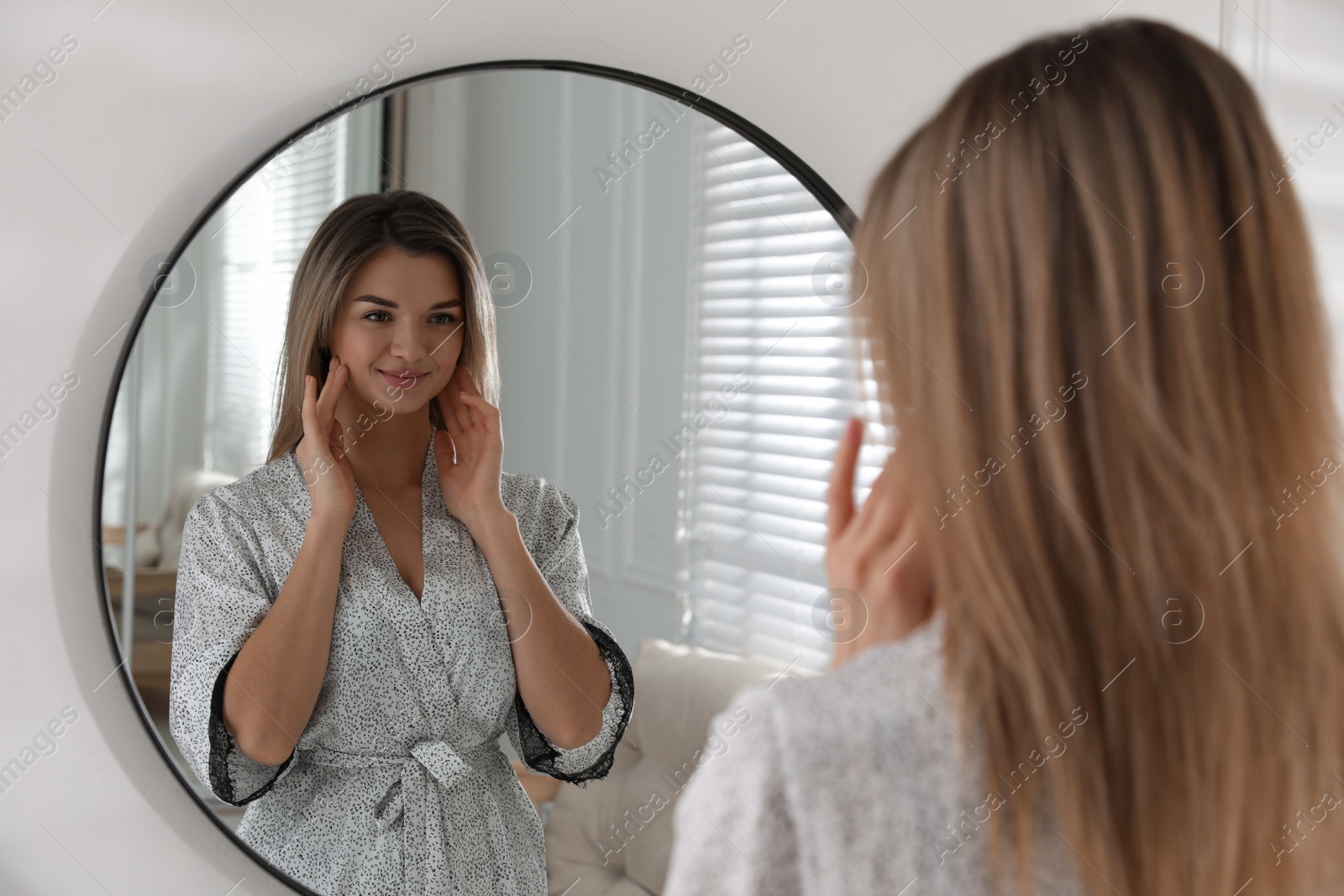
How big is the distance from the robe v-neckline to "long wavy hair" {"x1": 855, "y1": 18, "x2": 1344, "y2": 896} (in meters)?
0.43

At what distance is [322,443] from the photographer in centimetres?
74

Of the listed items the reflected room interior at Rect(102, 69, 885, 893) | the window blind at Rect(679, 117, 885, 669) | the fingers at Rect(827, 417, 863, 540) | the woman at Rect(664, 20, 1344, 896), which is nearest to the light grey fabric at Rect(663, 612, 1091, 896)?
the woman at Rect(664, 20, 1344, 896)

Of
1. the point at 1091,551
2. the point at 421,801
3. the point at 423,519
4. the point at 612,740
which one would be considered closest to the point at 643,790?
the point at 612,740

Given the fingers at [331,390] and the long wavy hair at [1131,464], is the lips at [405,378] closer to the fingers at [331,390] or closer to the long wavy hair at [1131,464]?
the fingers at [331,390]

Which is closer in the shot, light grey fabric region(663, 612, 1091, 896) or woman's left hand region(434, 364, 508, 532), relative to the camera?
light grey fabric region(663, 612, 1091, 896)

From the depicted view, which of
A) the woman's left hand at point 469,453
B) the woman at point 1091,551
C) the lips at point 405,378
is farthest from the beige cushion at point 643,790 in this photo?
the woman at point 1091,551

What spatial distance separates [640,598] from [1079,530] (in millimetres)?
476

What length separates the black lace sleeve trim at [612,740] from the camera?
0.79 m

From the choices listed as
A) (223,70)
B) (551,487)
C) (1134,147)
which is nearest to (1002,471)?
(1134,147)

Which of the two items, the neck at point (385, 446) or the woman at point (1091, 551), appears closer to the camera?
the woman at point (1091, 551)

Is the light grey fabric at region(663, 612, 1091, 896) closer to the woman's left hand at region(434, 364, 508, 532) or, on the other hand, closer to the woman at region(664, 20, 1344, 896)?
the woman at region(664, 20, 1344, 896)

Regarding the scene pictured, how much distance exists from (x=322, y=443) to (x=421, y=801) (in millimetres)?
275

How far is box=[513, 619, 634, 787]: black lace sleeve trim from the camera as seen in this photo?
788mm

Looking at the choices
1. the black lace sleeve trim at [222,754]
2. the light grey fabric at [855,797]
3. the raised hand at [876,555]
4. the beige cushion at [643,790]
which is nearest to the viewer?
the light grey fabric at [855,797]
